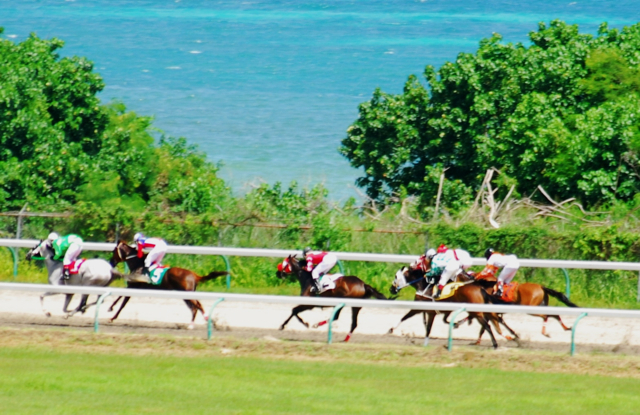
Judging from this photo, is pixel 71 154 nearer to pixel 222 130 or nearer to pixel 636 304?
pixel 636 304

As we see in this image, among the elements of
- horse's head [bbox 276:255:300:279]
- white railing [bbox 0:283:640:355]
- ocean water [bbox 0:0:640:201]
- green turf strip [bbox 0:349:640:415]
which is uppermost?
ocean water [bbox 0:0:640:201]

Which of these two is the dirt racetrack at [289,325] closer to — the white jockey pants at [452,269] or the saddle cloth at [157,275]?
the saddle cloth at [157,275]

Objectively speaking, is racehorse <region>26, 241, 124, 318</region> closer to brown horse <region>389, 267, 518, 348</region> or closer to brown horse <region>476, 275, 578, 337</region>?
brown horse <region>389, 267, 518, 348</region>

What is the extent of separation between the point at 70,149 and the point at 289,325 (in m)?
8.03

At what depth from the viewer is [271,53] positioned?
263ft

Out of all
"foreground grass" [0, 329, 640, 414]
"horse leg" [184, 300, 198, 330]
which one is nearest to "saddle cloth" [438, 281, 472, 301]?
"foreground grass" [0, 329, 640, 414]

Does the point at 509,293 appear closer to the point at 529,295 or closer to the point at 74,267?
the point at 529,295

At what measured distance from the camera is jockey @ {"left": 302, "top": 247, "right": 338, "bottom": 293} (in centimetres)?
1222

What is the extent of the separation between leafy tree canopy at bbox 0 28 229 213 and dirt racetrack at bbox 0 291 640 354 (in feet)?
10.9

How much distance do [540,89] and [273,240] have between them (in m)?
6.84

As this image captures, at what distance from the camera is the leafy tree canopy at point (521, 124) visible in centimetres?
1684

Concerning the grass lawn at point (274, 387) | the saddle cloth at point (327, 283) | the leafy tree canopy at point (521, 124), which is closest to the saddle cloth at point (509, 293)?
the grass lawn at point (274, 387)

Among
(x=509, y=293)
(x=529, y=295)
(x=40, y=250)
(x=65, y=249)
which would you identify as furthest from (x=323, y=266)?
(x=40, y=250)

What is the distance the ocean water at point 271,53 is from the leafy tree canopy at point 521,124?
1919cm
